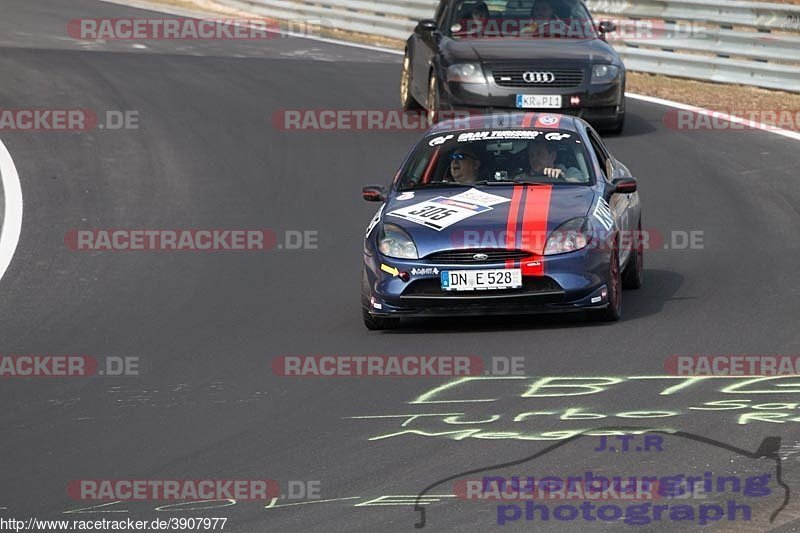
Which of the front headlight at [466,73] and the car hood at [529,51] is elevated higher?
the car hood at [529,51]

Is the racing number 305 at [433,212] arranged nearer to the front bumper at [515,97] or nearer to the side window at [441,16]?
the front bumper at [515,97]

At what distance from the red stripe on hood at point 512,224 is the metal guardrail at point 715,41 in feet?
37.7

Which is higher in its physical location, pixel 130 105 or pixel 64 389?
pixel 130 105

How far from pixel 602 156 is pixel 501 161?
95 centimetres

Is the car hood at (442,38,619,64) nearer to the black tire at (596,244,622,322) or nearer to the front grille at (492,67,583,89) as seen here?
the front grille at (492,67,583,89)

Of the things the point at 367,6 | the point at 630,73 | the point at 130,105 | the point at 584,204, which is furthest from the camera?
the point at 367,6

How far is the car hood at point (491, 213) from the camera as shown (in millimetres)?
10438

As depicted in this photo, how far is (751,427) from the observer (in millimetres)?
7762

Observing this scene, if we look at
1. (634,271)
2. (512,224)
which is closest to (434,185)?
(512,224)

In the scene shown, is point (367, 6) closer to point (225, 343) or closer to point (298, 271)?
point (298, 271)

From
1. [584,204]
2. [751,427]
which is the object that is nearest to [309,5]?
[584,204]

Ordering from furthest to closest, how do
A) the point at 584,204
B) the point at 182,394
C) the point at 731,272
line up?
the point at 731,272
the point at 584,204
the point at 182,394

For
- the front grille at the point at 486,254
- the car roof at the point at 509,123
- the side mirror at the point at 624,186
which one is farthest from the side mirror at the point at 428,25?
the front grille at the point at 486,254

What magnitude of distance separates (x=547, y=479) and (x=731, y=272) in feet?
18.9
